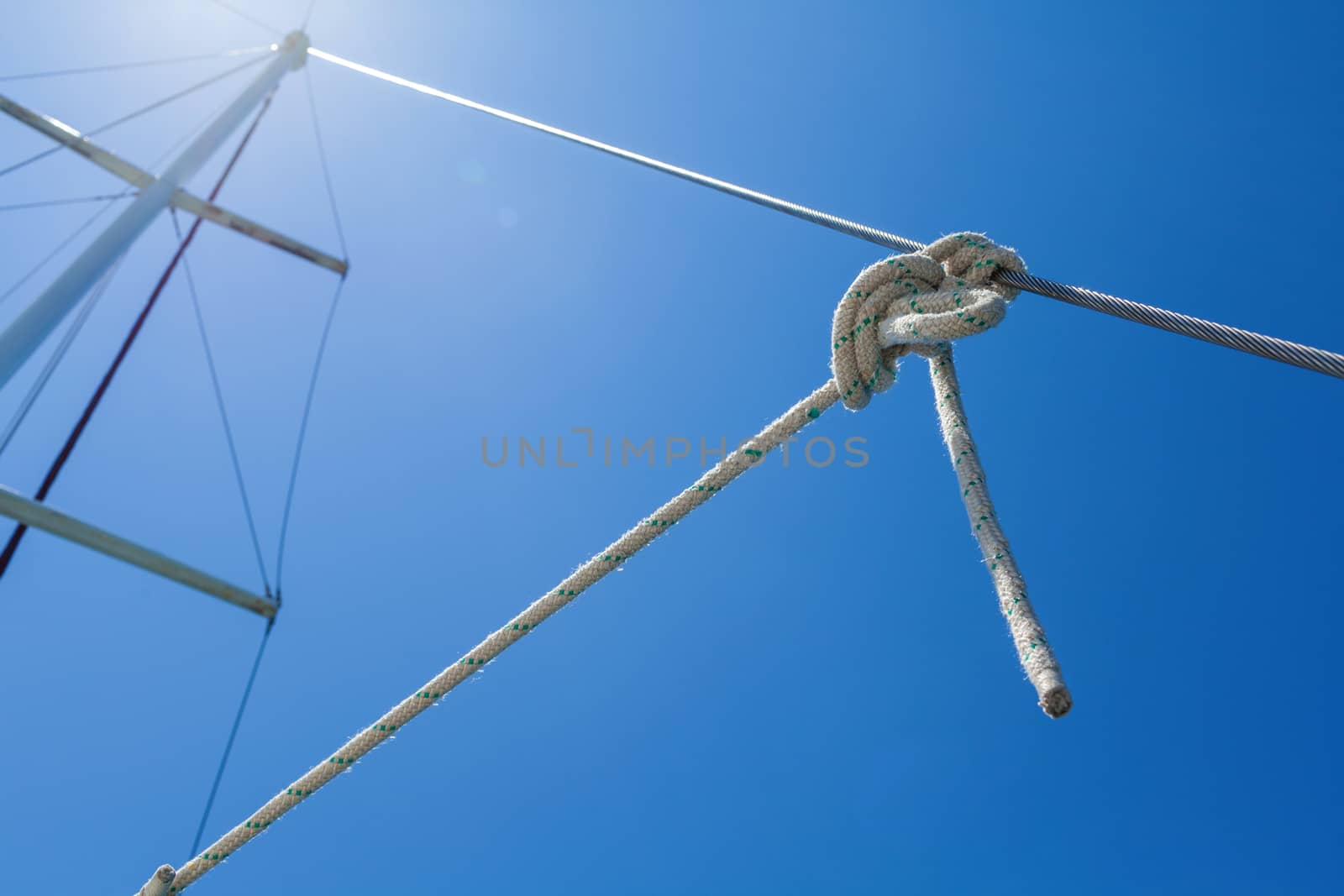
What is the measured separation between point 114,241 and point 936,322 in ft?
19.3

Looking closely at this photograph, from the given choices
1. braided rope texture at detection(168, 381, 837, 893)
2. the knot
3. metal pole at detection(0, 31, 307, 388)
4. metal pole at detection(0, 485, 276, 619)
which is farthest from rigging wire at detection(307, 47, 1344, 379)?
metal pole at detection(0, 485, 276, 619)

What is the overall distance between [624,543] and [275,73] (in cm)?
830

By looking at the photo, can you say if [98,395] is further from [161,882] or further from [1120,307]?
[1120,307]

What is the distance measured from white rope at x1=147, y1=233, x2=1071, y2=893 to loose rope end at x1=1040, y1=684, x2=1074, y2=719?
0.27 m

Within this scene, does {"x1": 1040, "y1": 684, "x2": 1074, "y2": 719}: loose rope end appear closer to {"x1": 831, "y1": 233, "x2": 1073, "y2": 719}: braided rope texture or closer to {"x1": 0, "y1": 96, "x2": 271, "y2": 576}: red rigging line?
{"x1": 831, "y1": 233, "x2": 1073, "y2": 719}: braided rope texture

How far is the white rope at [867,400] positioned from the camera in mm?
1994

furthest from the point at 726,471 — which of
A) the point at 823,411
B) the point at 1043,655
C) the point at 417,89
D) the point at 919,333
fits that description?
the point at 417,89

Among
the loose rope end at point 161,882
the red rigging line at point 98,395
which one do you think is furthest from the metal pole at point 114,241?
the loose rope end at point 161,882

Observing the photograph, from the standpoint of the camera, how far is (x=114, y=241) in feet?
18.5

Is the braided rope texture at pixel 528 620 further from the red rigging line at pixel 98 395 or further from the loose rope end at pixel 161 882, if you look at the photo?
the red rigging line at pixel 98 395

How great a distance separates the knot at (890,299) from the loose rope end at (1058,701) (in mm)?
964

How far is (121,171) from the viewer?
8391mm

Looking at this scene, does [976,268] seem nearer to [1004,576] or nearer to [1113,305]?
[1113,305]

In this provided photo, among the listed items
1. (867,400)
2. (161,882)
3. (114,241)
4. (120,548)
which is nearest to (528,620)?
(867,400)
